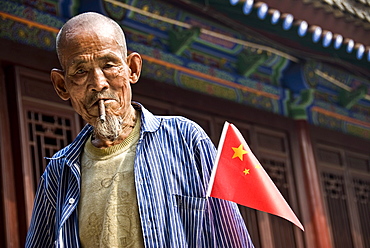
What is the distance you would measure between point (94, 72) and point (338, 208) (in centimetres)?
681

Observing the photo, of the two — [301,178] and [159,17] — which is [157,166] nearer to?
[159,17]

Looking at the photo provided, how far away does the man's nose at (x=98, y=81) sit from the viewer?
281 centimetres

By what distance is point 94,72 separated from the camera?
282 cm

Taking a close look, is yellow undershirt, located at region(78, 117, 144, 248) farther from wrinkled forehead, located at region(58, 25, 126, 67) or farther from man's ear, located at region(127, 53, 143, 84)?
wrinkled forehead, located at region(58, 25, 126, 67)

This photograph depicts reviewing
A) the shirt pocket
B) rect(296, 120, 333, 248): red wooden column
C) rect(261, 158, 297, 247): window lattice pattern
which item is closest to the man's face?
the shirt pocket

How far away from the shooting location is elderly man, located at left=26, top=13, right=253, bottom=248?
8.90 feet

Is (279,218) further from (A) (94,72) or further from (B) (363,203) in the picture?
(A) (94,72)

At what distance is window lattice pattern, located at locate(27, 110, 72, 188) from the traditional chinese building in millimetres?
10

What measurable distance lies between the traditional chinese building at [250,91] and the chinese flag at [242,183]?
3.28 meters

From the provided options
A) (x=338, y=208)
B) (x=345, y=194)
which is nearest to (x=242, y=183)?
(x=338, y=208)

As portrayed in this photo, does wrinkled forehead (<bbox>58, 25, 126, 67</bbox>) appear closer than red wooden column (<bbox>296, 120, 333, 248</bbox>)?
Yes

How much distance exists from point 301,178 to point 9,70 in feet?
12.2

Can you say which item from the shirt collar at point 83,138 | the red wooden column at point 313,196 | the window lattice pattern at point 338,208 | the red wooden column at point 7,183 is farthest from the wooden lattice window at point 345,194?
the shirt collar at point 83,138

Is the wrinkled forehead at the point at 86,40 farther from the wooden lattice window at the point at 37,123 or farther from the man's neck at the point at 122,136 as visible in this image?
the wooden lattice window at the point at 37,123
